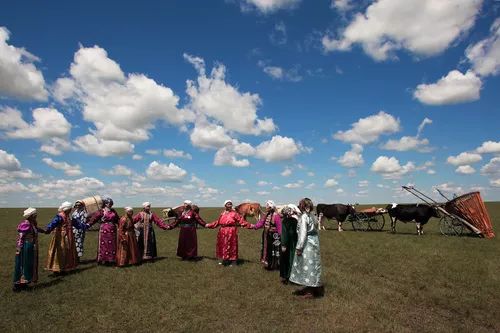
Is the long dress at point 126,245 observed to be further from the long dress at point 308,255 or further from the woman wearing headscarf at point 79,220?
the long dress at point 308,255

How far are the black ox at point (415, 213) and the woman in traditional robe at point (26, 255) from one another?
18719 millimetres

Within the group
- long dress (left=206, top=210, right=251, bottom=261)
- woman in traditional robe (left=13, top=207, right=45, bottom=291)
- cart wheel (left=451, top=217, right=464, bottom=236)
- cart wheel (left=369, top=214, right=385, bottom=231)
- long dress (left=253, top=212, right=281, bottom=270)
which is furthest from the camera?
cart wheel (left=369, top=214, right=385, bottom=231)

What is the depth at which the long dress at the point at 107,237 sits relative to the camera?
12438mm

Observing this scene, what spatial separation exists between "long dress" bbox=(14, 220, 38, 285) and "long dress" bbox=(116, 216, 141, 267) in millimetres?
2619

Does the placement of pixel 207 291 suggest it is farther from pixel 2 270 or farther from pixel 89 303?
pixel 2 270

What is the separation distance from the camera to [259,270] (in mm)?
11586

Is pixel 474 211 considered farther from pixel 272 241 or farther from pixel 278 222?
pixel 272 241

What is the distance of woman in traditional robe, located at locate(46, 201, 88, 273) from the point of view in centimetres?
1121

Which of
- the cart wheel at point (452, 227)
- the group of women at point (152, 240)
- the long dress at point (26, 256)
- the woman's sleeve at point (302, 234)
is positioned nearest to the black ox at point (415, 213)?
the cart wheel at point (452, 227)

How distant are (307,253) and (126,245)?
20.8 ft

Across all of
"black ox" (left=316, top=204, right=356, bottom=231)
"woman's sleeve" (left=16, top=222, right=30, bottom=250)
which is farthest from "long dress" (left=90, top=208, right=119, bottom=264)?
"black ox" (left=316, top=204, right=356, bottom=231)

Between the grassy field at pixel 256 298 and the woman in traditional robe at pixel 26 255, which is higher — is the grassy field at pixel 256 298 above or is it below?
below

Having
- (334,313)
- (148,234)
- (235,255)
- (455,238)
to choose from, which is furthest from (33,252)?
(455,238)

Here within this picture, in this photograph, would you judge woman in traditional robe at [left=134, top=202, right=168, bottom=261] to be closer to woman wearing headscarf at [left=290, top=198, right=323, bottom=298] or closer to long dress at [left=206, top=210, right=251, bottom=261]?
long dress at [left=206, top=210, right=251, bottom=261]
